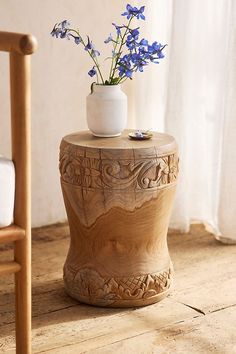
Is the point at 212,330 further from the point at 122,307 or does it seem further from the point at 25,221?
the point at 25,221

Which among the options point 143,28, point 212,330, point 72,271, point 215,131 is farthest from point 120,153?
point 143,28

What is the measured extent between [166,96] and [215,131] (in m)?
0.22

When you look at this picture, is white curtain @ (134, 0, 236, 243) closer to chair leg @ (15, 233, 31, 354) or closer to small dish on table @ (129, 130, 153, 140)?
small dish on table @ (129, 130, 153, 140)

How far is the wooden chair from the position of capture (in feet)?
4.52

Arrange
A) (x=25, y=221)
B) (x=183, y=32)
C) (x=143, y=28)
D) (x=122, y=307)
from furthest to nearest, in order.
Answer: (x=143, y=28) < (x=183, y=32) < (x=122, y=307) < (x=25, y=221)

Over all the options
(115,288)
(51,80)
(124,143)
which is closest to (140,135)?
(124,143)

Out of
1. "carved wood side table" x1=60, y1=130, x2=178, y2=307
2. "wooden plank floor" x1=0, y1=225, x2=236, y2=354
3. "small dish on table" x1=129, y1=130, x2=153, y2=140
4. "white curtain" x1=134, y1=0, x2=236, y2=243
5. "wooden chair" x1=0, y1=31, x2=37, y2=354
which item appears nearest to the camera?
"wooden chair" x1=0, y1=31, x2=37, y2=354

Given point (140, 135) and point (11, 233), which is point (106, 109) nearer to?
point (140, 135)

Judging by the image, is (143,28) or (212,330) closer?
(212,330)

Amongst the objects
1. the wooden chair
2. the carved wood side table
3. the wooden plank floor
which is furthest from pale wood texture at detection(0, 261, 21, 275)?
the carved wood side table

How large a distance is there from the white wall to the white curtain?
0.65 ft

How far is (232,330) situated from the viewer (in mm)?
1695

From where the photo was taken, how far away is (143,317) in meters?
1.77

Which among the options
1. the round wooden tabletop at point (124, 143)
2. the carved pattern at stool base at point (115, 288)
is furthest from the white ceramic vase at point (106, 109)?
the carved pattern at stool base at point (115, 288)
